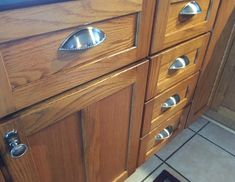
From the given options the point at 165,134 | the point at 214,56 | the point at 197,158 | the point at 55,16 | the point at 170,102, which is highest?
the point at 55,16

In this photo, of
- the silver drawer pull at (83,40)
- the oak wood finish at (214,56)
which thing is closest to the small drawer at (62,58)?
the silver drawer pull at (83,40)

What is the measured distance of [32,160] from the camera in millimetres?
486

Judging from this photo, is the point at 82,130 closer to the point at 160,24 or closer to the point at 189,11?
the point at 160,24

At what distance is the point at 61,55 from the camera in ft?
1.42

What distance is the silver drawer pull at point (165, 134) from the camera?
969mm

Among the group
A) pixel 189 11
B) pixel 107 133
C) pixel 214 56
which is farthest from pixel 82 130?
pixel 214 56

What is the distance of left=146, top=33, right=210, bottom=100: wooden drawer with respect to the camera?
692 millimetres

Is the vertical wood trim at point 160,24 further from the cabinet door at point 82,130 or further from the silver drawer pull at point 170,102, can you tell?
the silver drawer pull at point 170,102

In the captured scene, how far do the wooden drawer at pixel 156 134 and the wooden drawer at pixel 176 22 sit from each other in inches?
14.6

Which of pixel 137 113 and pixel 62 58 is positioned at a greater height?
pixel 62 58

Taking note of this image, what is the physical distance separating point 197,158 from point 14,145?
94 cm

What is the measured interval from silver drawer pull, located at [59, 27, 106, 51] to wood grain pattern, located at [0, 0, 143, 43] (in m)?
0.02

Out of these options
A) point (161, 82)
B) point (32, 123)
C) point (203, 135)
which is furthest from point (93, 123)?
point (203, 135)

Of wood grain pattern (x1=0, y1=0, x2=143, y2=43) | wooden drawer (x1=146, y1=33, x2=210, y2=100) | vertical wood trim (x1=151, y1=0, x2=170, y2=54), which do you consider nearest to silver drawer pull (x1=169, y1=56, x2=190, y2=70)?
wooden drawer (x1=146, y1=33, x2=210, y2=100)
